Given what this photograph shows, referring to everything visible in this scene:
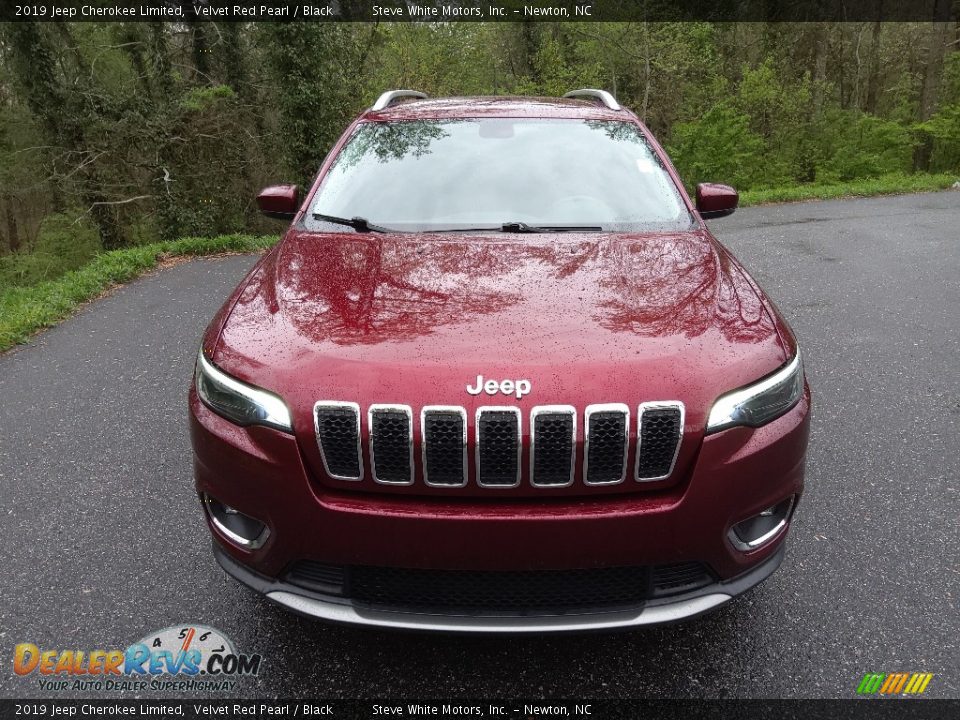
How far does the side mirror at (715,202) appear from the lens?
3445 millimetres

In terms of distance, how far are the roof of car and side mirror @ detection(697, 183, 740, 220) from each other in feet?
2.02

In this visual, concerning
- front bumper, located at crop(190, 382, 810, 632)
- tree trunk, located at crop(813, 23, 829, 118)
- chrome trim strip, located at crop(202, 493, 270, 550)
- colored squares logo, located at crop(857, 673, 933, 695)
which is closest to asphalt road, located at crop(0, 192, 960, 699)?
colored squares logo, located at crop(857, 673, 933, 695)

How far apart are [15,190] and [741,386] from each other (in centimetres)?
2053

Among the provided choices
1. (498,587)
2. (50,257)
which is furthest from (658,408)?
(50,257)

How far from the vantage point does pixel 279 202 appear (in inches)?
137

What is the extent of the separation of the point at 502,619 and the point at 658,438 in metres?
0.65

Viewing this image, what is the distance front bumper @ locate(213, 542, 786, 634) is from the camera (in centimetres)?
186

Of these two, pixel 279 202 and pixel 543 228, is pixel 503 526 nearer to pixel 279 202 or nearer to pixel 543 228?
pixel 543 228

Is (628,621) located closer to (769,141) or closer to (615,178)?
(615,178)

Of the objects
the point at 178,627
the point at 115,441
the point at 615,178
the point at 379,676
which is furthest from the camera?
the point at 115,441

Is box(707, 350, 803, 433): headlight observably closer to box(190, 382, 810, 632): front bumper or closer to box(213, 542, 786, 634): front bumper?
box(190, 382, 810, 632): front bumper

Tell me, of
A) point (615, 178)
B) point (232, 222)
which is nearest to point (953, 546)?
point (615, 178)

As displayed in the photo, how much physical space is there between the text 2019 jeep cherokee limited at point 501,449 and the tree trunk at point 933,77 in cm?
2242

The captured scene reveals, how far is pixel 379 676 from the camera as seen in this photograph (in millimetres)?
2199
